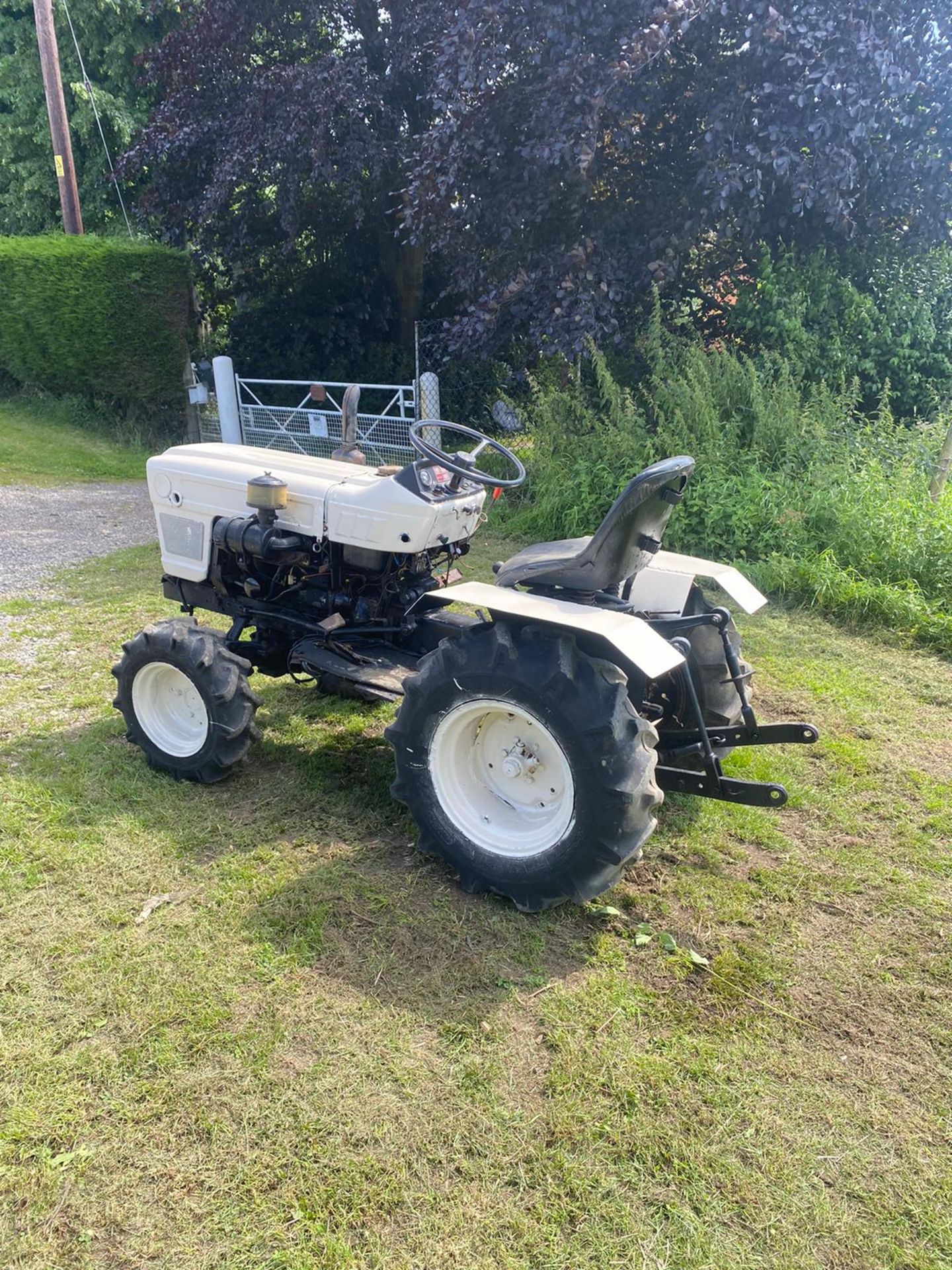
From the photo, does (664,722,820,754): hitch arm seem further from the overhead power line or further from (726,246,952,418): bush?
the overhead power line

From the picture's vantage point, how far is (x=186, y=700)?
136 inches

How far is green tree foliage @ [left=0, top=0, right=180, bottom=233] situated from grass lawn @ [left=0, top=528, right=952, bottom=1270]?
45.7ft

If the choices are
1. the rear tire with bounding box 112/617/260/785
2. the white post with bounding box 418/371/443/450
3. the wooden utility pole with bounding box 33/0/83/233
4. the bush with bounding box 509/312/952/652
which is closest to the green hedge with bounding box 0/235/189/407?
the wooden utility pole with bounding box 33/0/83/233

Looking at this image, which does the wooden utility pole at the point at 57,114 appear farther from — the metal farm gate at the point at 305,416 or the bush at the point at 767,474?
the bush at the point at 767,474

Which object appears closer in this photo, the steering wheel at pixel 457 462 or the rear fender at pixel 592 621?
the rear fender at pixel 592 621

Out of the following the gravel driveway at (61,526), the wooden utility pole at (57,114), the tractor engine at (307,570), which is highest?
the wooden utility pole at (57,114)

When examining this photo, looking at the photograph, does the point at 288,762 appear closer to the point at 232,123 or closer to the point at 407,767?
the point at 407,767

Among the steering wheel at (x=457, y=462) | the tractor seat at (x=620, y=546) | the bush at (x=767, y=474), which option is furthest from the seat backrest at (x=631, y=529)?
the bush at (x=767, y=474)

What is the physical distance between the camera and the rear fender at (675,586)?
122 inches

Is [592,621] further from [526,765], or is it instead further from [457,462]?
[457,462]

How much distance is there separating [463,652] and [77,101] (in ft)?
49.9

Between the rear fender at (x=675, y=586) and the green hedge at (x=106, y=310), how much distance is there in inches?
395

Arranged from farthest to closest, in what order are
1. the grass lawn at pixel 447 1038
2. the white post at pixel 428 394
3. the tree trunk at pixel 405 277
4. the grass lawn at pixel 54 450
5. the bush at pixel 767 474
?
1. the tree trunk at pixel 405 277
2. the grass lawn at pixel 54 450
3. the white post at pixel 428 394
4. the bush at pixel 767 474
5. the grass lawn at pixel 447 1038

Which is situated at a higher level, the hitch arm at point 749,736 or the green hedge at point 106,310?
the green hedge at point 106,310
